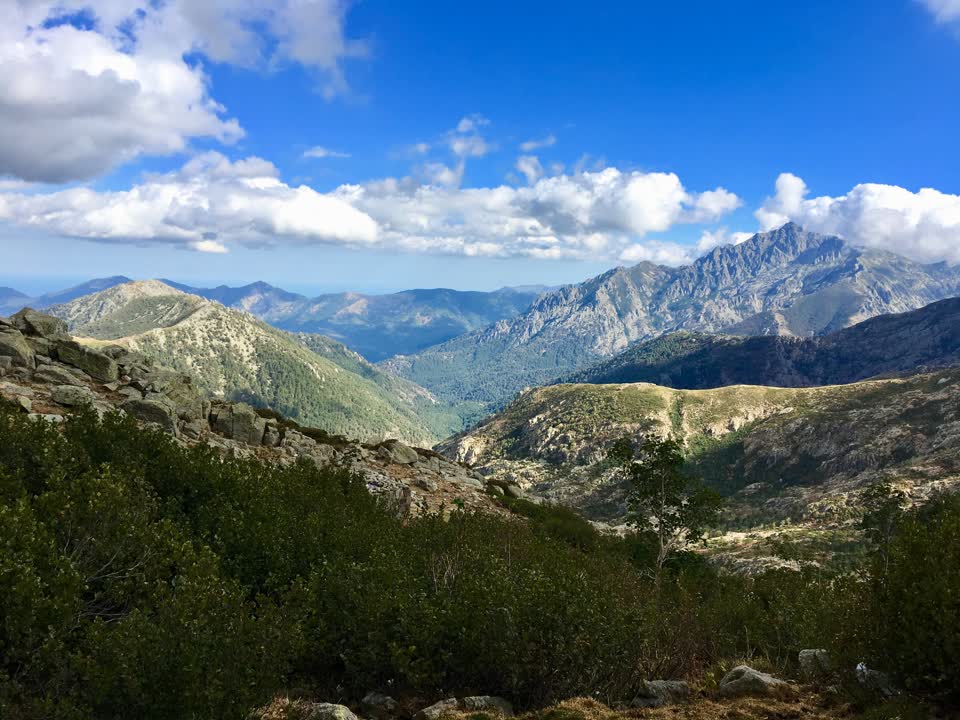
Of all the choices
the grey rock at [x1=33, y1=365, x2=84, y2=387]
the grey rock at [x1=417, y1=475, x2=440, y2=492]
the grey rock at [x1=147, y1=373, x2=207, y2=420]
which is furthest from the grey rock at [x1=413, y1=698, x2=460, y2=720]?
the grey rock at [x1=33, y1=365, x2=84, y2=387]

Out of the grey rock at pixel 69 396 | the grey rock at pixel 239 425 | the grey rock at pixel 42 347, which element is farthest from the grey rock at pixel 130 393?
the grey rock at pixel 42 347

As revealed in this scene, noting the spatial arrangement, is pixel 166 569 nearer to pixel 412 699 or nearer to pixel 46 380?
pixel 412 699

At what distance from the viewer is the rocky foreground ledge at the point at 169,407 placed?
4612cm

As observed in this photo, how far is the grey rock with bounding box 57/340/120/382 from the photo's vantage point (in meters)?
54.7

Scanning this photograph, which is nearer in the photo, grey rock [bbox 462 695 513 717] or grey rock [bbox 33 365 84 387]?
grey rock [bbox 462 695 513 717]

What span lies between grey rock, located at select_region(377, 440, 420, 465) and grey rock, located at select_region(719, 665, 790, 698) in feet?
172

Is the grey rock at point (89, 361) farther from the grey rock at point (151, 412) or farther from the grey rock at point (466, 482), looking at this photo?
the grey rock at point (466, 482)

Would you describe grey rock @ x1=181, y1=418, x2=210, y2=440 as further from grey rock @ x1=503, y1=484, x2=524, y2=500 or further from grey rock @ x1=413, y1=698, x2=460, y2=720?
grey rock @ x1=503, y1=484, x2=524, y2=500

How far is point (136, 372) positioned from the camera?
192 feet

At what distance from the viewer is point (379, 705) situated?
19.7m

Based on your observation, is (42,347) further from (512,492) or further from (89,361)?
(512,492)

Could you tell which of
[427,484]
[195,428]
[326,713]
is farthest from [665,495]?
[195,428]

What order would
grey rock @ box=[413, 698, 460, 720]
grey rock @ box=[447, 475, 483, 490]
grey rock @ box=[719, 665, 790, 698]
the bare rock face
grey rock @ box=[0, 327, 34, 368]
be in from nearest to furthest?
grey rock @ box=[413, 698, 460, 720] < grey rock @ box=[719, 665, 790, 698] < the bare rock face < grey rock @ box=[0, 327, 34, 368] < grey rock @ box=[447, 475, 483, 490]

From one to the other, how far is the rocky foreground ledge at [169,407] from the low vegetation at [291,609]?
14558 millimetres
